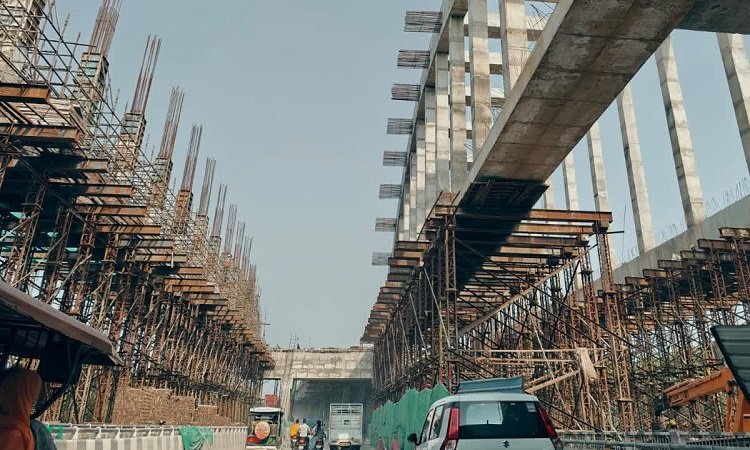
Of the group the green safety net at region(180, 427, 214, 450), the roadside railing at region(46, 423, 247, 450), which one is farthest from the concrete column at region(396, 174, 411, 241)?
the green safety net at region(180, 427, 214, 450)

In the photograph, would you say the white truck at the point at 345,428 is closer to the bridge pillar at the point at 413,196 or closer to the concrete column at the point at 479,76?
the bridge pillar at the point at 413,196

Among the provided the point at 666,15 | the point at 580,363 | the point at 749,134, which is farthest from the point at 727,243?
the point at 666,15

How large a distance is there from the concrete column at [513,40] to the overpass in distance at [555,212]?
0.13 ft

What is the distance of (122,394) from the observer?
23.3 meters

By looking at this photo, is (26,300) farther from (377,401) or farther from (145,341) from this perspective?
(377,401)

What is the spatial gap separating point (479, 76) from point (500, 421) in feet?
46.3

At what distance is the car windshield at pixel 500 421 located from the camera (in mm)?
7051

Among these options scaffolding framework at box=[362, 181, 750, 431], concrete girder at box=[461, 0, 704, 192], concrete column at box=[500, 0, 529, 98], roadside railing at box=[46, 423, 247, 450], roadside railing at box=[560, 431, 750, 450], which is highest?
concrete column at box=[500, 0, 529, 98]

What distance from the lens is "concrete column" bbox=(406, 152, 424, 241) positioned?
33.8m

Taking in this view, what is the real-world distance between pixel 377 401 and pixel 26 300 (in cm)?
4455

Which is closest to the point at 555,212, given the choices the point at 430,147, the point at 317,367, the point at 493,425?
the point at 430,147

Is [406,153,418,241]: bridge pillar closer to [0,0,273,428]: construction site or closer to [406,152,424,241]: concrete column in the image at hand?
[406,152,424,241]: concrete column

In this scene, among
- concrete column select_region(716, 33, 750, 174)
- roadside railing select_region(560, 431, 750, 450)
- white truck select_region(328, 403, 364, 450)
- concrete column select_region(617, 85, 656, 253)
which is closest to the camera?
roadside railing select_region(560, 431, 750, 450)

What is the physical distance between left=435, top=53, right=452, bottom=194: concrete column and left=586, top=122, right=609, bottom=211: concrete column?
1197 centimetres
